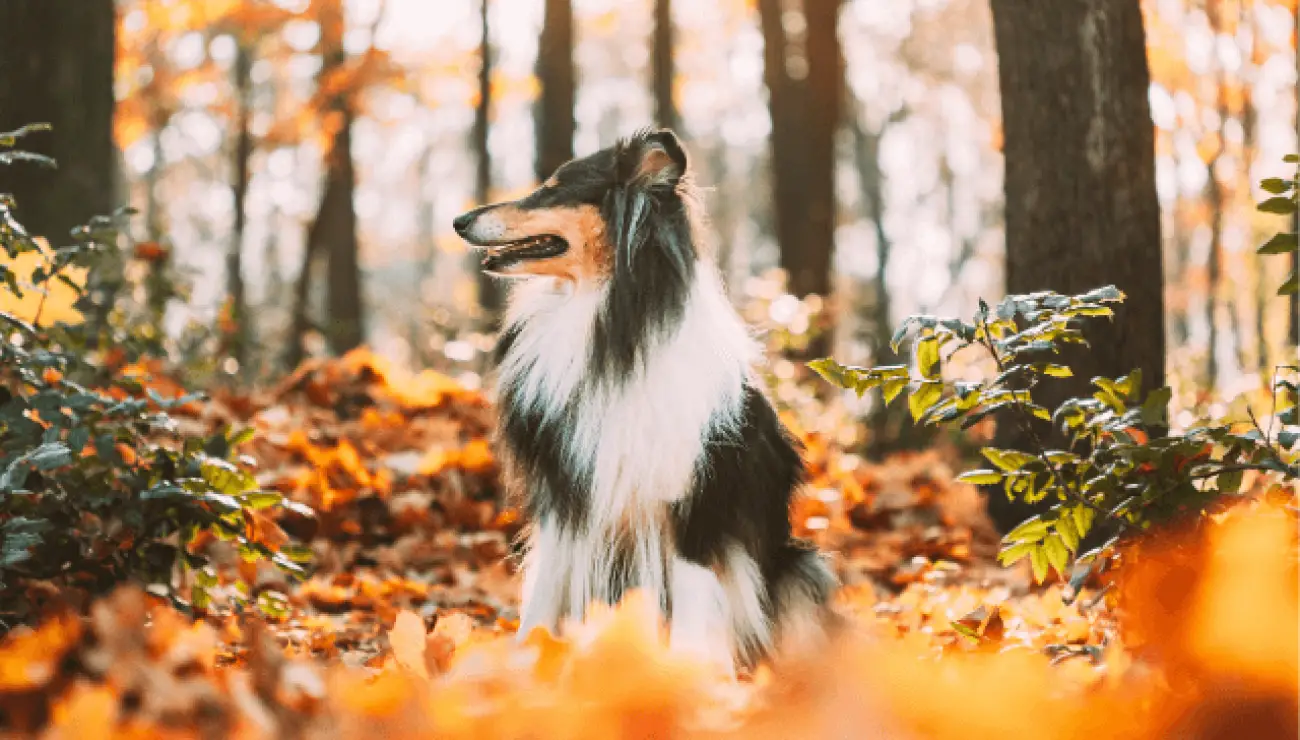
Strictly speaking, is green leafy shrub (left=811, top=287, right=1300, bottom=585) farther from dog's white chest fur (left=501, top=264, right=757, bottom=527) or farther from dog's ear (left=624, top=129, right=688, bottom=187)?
dog's ear (left=624, top=129, right=688, bottom=187)

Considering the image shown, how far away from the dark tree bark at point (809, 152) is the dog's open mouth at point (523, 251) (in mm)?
8248

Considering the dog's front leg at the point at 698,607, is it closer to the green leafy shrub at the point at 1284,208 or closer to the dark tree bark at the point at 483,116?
the green leafy shrub at the point at 1284,208

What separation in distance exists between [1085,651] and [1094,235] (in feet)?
8.14

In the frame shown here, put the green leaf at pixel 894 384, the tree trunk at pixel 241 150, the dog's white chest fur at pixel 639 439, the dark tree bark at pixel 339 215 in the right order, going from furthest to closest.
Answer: the tree trunk at pixel 241 150 < the dark tree bark at pixel 339 215 < the dog's white chest fur at pixel 639 439 < the green leaf at pixel 894 384

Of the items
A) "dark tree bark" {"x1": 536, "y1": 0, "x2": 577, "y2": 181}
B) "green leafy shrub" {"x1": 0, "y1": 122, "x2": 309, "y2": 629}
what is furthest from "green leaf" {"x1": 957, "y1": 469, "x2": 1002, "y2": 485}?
"dark tree bark" {"x1": 536, "y1": 0, "x2": 577, "y2": 181}

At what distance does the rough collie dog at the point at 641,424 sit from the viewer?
342 cm

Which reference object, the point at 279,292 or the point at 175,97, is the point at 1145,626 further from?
the point at 279,292

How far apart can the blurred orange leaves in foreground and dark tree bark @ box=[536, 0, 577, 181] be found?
9.32 metres

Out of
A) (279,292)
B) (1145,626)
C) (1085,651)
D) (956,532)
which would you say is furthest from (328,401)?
(279,292)

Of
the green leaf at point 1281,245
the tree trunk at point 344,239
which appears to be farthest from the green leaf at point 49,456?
the tree trunk at point 344,239

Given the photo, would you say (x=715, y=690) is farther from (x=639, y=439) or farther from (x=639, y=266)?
(x=639, y=266)

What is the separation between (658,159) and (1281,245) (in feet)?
5.62

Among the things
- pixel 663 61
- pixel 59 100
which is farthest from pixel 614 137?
pixel 59 100

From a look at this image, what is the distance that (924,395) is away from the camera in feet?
9.85
